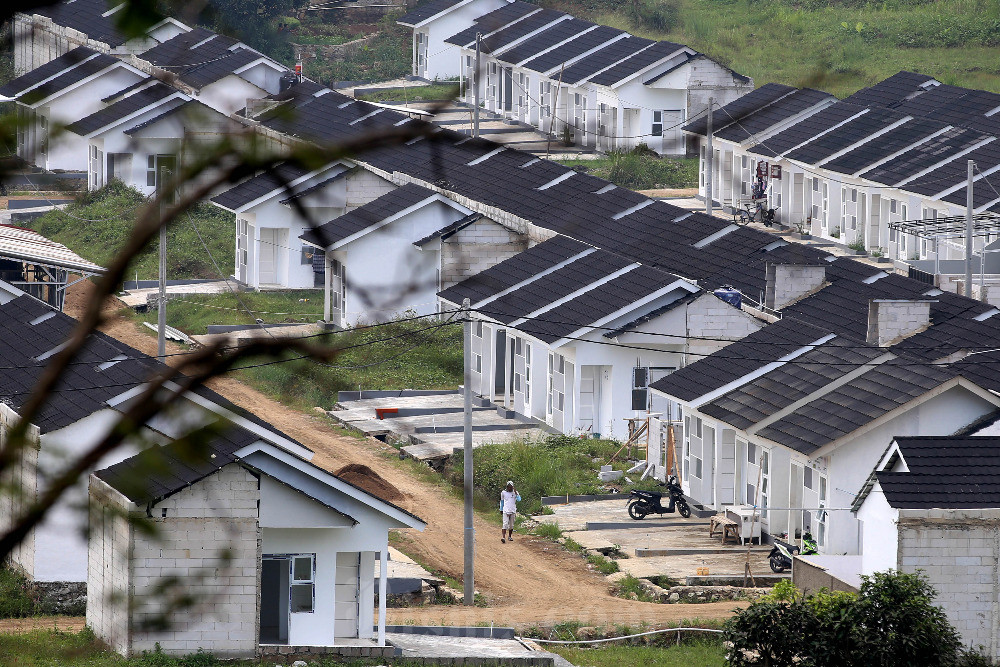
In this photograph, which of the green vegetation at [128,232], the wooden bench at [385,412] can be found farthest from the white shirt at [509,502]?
the green vegetation at [128,232]

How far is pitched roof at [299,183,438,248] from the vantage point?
127ft

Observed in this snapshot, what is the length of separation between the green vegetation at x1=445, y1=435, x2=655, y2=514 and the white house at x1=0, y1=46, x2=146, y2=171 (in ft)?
30.5

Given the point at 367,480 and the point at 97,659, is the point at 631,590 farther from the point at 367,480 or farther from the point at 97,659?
the point at 97,659

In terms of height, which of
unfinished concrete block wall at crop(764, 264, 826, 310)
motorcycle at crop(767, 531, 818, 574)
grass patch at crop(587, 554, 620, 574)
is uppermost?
unfinished concrete block wall at crop(764, 264, 826, 310)

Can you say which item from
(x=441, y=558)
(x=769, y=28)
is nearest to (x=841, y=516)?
(x=441, y=558)

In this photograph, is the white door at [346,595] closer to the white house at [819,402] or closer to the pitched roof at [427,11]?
the white house at [819,402]

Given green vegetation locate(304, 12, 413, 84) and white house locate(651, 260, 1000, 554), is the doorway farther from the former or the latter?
green vegetation locate(304, 12, 413, 84)

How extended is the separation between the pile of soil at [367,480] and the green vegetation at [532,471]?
6.25 ft

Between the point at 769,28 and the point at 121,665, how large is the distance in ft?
199

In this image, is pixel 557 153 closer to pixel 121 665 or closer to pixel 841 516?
pixel 841 516

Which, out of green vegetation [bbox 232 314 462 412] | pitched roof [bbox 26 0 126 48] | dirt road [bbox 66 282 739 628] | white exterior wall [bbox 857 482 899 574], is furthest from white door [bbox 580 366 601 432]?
pitched roof [bbox 26 0 126 48]

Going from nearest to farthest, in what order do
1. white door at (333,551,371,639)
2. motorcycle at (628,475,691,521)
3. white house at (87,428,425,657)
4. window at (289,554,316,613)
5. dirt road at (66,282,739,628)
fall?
1. white house at (87,428,425,657)
2. window at (289,554,316,613)
3. white door at (333,551,371,639)
4. dirt road at (66,282,739,628)
5. motorcycle at (628,475,691,521)

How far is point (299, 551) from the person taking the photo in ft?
65.0

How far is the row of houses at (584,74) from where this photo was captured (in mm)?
59219
